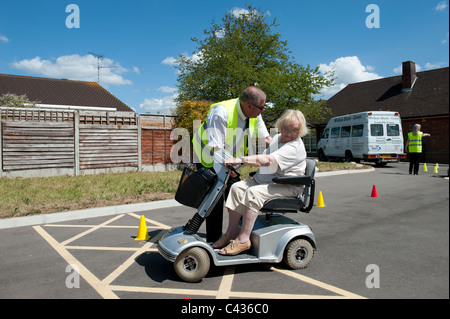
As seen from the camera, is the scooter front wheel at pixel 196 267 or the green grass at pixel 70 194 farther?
the green grass at pixel 70 194

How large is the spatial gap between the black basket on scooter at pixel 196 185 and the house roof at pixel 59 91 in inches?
1101

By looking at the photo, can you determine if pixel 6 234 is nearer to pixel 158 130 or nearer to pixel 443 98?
pixel 158 130

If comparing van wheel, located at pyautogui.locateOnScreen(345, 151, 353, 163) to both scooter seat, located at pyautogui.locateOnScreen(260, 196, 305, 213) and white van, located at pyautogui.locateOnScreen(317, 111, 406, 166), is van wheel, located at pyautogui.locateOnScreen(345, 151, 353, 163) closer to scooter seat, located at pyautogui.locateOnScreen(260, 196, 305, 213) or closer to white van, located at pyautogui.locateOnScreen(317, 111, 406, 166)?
white van, located at pyautogui.locateOnScreen(317, 111, 406, 166)

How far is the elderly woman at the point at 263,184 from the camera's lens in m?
3.58

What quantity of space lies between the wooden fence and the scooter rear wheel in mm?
11345

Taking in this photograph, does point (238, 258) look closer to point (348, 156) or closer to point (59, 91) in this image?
point (348, 156)

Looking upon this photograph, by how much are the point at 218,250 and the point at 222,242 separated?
11cm

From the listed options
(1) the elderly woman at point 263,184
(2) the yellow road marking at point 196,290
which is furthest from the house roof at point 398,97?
(2) the yellow road marking at point 196,290

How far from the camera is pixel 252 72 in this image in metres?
21.3

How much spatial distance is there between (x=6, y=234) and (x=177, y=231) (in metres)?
3.53

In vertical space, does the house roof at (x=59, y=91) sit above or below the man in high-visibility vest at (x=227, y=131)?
above

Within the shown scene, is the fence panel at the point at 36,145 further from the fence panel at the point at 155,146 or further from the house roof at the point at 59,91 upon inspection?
the house roof at the point at 59,91

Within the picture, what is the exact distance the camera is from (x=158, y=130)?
49.6 feet

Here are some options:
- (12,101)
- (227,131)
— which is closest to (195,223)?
(227,131)
